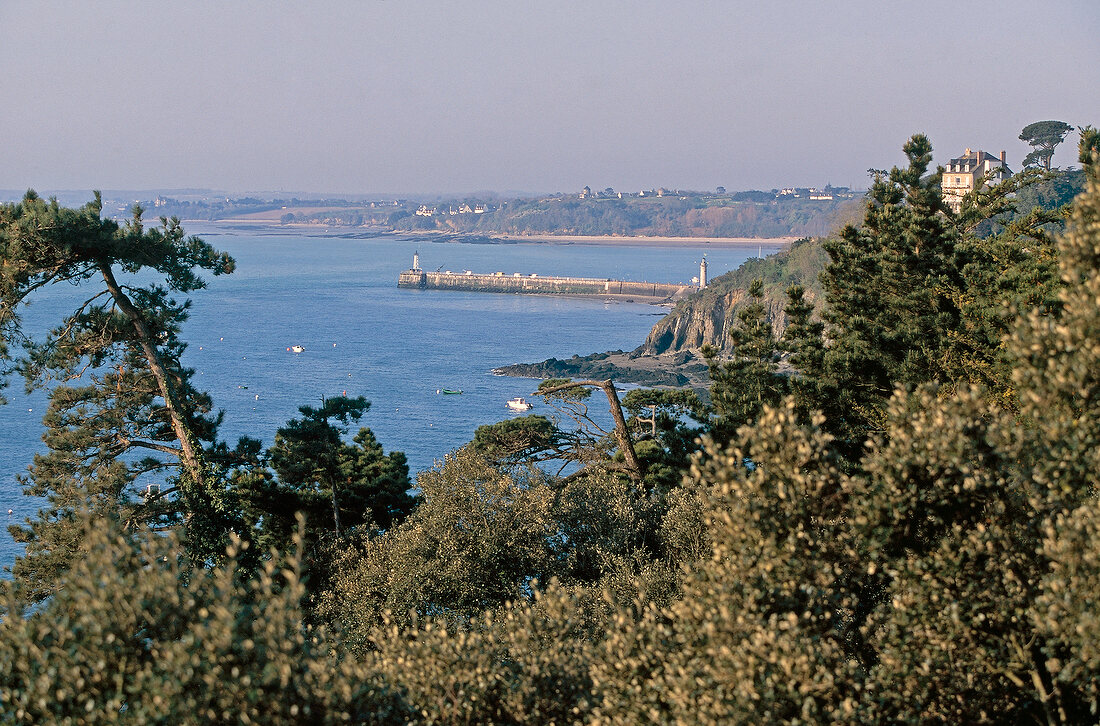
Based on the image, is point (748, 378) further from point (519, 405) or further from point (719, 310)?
point (719, 310)

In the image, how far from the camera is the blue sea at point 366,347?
50.6 meters

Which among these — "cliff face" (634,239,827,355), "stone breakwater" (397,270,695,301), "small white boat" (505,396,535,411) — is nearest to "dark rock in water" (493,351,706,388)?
"cliff face" (634,239,827,355)

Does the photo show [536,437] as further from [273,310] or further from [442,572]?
[273,310]

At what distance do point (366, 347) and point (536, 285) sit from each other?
5633cm

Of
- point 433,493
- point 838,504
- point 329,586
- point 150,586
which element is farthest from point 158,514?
point 838,504

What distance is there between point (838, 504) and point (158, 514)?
12.1 meters

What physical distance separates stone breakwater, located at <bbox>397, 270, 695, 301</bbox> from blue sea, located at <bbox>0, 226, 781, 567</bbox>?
392 cm

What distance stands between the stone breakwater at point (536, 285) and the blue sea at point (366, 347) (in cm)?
392

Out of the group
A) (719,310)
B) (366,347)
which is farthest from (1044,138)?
(366,347)

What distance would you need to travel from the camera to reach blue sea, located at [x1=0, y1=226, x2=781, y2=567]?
5056 cm

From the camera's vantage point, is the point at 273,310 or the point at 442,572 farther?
the point at 273,310

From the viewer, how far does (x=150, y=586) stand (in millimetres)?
5527

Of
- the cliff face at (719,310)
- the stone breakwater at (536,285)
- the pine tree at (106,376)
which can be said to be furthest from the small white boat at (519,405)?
the stone breakwater at (536,285)

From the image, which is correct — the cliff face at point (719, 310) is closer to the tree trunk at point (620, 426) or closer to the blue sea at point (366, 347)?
the blue sea at point (366, 347)
